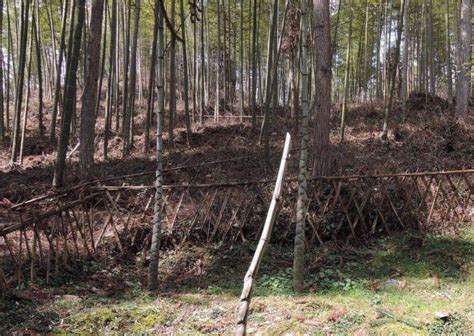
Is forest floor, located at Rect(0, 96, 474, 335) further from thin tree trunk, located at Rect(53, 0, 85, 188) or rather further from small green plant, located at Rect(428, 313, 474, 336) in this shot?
thin tree trunk, located at Rect(53, 0, 85, 188)

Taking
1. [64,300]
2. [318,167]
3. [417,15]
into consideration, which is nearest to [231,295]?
[64,300]

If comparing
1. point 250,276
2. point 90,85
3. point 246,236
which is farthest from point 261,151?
point 250,276

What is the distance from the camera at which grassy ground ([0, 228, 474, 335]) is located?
4.12 meters

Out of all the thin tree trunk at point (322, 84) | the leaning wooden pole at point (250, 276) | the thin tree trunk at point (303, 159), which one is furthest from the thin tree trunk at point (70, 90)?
the leaning wooden pole at point (250, 276)

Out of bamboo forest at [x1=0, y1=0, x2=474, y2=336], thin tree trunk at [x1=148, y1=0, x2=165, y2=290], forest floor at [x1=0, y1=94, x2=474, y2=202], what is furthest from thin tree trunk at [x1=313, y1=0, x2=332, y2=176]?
thin tree trunk at [x1=148, y1=0, x2=165, y2=290]

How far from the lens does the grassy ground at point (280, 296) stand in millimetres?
4121

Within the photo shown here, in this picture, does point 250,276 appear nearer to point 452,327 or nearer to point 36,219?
point 452,327

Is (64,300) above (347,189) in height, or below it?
below

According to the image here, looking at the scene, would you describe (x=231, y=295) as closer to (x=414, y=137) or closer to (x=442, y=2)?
(x=414, y=137)

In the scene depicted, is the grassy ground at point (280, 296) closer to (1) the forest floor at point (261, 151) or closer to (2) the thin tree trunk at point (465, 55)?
(1) the forest floor at point (261, 151)

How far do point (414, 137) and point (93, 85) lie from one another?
8.58 m

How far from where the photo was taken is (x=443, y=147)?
11273 mm

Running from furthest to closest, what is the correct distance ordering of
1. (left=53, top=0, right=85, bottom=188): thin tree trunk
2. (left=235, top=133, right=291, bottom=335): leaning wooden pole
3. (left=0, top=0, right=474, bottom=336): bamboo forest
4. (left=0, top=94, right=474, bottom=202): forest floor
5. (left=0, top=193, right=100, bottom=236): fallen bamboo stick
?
(left=0, top=94, right=474, bottom=202): forest floor, (left=53, top=0, right=85, bottom=188): thin tree trunk, (left=0, top=193, right=100, bottom=236): fallen bamboo stick, (left=0, top=0, right=474, bottom=336): bamboo forest, (left=235, top=133, right=291, bottom=335): leaning wooden pole

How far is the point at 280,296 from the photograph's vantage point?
16.0ft
